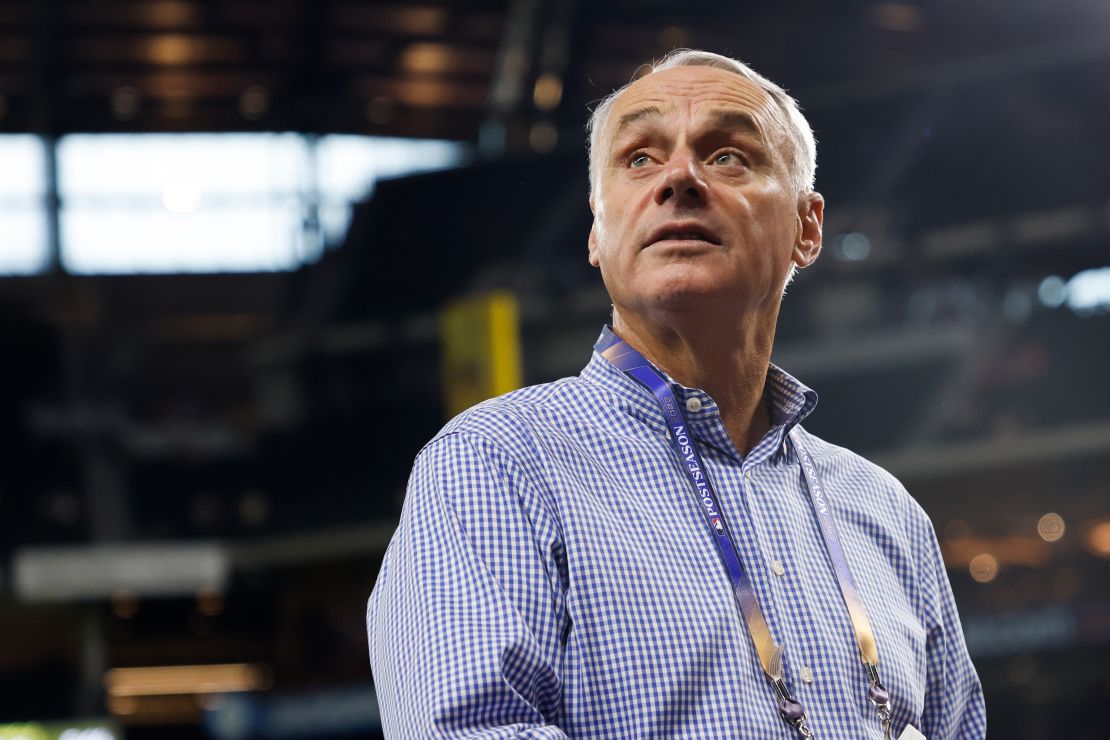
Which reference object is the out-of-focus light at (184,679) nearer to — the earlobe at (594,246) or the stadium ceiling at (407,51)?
the stadium ceiling at (407,51)

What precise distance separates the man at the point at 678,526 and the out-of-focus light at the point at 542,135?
49.7 feet

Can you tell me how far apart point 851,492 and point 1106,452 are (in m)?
12.2

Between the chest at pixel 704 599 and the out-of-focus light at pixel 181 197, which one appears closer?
the chest at pixel 704 599

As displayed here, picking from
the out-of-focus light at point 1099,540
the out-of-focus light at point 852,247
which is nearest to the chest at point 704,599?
the out-of-focus light at point 1099,540

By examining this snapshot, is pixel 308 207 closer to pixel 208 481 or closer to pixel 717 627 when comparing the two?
pixel 208 481

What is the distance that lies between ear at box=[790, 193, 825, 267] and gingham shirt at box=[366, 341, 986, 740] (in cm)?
34

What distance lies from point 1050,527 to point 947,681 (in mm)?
12399

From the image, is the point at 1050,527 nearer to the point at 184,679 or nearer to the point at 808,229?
the point at 184,679

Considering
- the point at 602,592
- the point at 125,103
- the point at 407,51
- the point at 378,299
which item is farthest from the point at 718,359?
the point at 125,103

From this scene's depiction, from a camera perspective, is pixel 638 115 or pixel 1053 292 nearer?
pixel 638 115

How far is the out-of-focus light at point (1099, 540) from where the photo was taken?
508 inches

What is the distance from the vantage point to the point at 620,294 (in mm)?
1591

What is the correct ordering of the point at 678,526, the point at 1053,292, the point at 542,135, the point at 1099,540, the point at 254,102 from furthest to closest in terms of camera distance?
the point at 254,102, the point at 542,135, the point at 1053,292, the point at 1099,540, the point at 678,526

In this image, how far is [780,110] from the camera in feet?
5.72
